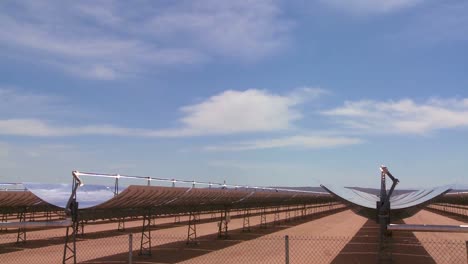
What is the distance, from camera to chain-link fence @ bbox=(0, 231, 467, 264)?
17.1 metres

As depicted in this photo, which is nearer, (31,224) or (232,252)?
(31,224)

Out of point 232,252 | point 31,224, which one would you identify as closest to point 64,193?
point 232,252

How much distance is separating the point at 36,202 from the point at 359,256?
15.3 meters

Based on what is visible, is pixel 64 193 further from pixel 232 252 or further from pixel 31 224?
pixel 31 224

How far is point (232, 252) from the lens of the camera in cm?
1988

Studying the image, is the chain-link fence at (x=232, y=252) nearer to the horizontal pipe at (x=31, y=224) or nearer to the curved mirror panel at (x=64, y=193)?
the curved mirror panel at (x=64, y=193)

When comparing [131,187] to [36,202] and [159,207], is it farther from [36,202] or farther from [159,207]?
[36,202]

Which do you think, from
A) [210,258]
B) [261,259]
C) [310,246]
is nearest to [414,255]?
[310,246]

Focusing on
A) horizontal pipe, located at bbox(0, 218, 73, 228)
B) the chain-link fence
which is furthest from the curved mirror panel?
horizontal pipe, located at bbox(0, 218, 73, 228)

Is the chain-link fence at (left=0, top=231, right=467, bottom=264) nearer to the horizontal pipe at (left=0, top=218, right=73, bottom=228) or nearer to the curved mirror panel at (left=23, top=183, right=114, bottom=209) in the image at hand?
the curved mirror panel at (left=23, top=183, right=114, bottom=209)

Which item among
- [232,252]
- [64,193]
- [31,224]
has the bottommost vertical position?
[232,252]

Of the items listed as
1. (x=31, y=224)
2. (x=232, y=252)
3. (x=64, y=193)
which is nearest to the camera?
(x=31, y=224)

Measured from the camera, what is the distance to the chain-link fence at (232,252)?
1711 cm

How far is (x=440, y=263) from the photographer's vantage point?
52.9 ft
